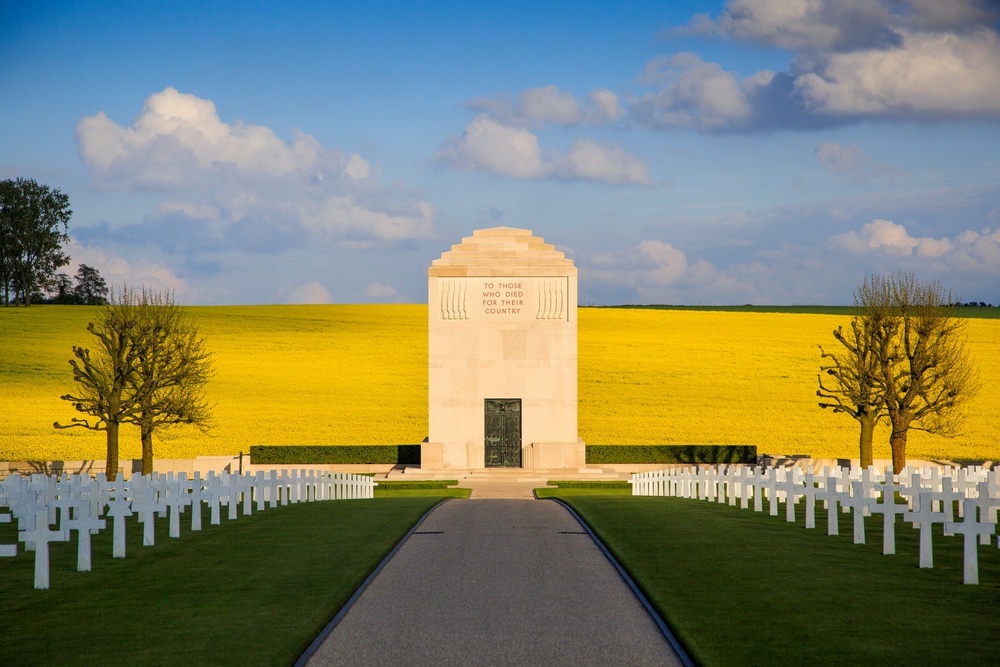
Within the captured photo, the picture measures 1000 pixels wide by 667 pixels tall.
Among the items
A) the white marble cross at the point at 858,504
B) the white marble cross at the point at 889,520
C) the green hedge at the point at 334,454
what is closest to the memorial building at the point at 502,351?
the green hedge at the point at 334,454

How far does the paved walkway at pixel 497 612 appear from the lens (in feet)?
35.2

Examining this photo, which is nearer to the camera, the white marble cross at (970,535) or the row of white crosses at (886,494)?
the white marble cross at (970,535)

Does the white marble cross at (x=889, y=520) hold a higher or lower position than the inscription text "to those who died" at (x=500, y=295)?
lower

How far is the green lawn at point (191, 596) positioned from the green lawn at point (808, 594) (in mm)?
4405

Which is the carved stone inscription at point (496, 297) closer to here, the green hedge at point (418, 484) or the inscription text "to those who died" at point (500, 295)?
the inscription text "to those who died" at point (500, 295)

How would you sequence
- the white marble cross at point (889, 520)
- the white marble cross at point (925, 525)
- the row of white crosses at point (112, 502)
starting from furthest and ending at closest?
the white marble cross at point (889, 520), the white marble cross at point (925, 525), the row of white crosses at point (112, 502)

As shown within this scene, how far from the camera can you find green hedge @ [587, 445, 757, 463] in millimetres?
51844

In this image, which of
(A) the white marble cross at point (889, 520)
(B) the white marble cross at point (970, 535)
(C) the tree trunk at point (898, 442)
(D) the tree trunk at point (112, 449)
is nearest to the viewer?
(B) the white marble cross at point (970, 535)

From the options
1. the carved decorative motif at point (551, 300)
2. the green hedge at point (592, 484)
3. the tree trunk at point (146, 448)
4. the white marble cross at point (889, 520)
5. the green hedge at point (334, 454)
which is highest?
the carved decorative motif at point (551, 300)

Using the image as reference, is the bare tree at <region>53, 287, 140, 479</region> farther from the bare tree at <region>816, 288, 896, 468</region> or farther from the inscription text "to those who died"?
the bare tree at <region>816, 288, 896, 468</region>

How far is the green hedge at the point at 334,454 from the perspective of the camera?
167 ft

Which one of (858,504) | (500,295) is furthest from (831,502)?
(500,295)

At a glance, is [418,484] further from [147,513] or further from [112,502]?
[112,502]

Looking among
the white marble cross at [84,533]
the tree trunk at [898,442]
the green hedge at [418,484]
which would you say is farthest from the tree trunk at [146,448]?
the tree trunk at [898,442]
